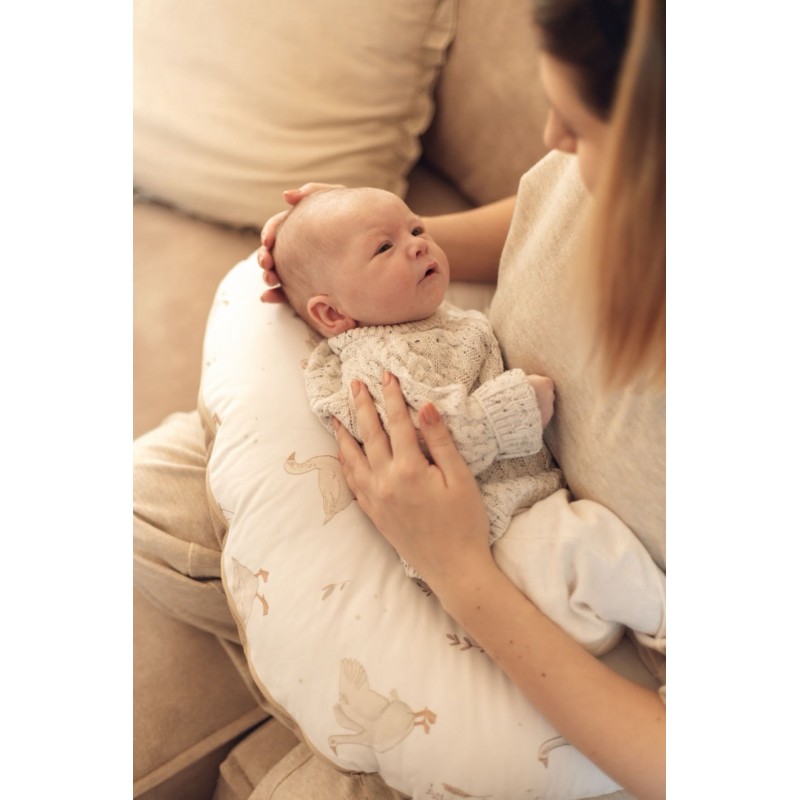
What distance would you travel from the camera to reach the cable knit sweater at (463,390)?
1.91 feet

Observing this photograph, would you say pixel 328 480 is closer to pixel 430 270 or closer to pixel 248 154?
pixel 430 270

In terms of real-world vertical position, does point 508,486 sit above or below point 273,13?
below

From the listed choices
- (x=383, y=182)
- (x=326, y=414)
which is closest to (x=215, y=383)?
(x=326, y=414)

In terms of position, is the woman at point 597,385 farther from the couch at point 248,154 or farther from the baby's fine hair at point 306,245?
the couch at point 248,154

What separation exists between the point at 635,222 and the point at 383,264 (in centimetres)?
28

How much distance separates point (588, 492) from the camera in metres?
0.61

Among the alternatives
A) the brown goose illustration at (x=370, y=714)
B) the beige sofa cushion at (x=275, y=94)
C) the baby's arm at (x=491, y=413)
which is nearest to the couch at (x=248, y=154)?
the beige sofa cushion at (x=275, y=94)
